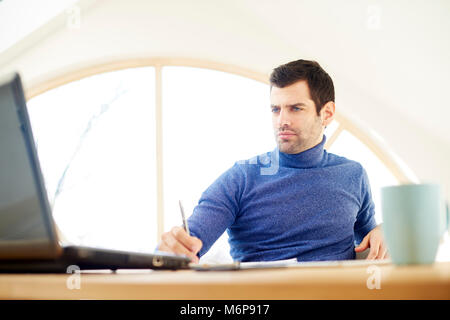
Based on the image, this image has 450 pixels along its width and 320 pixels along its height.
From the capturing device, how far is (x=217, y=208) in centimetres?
149

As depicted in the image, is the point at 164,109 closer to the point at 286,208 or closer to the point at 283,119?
the point at 283,119

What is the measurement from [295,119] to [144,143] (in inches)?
113

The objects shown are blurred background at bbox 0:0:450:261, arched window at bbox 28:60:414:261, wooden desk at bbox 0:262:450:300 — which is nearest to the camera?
wooden desk at bbox 0:262:450:300

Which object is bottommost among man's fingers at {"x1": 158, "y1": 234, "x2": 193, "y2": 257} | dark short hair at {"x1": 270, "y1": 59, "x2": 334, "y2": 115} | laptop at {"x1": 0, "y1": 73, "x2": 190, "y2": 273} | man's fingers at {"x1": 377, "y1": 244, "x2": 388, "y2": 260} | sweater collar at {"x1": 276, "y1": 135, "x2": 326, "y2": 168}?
man's fingers at {"x1": 377, "y1": 244, "x2": 388, "y2": 260}

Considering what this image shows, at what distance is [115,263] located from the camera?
2.02 ft

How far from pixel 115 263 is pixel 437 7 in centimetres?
296

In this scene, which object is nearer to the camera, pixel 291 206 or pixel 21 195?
pixel 21 195

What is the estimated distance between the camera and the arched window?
176 inches

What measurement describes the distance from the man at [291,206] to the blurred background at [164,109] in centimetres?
256

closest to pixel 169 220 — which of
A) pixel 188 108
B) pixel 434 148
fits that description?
pixel 188 108

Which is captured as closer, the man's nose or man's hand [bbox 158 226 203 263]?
man's hand [bbox 158 226 203 263]

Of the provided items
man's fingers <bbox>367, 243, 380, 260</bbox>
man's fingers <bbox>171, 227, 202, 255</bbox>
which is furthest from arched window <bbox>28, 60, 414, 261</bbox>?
man's fingers <bbox>171, 227, 202, 255</bbox>

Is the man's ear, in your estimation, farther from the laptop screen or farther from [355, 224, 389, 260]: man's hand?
the laptop screen

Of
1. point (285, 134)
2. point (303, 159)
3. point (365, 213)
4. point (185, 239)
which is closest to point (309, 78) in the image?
point (285, 134)
